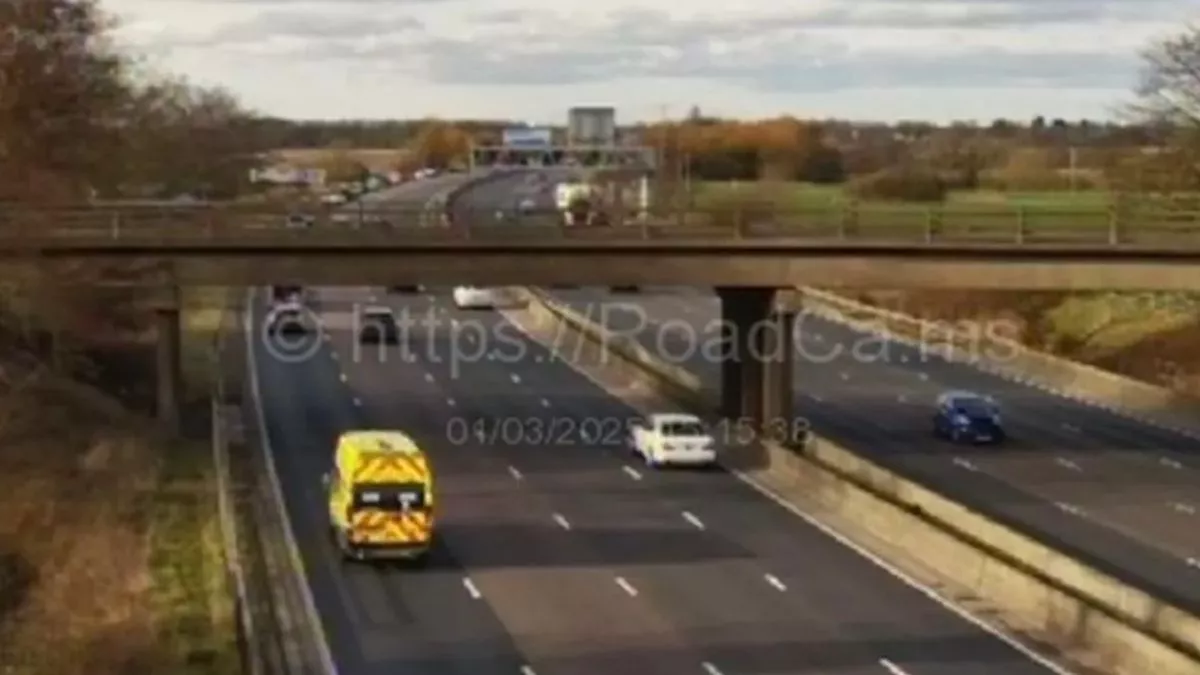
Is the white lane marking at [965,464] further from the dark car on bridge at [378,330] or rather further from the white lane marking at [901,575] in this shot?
the dark car on bridge at [378,330]

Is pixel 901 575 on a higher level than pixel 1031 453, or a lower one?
Result: higher

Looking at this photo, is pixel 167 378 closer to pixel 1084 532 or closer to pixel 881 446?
pixel 881 446

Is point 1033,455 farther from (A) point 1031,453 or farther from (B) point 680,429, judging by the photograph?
(B) point 680,429

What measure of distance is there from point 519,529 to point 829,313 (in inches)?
2496

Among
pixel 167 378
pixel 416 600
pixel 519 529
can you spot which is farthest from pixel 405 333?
pixel 416 600

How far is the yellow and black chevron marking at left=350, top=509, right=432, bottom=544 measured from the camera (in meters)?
40.5

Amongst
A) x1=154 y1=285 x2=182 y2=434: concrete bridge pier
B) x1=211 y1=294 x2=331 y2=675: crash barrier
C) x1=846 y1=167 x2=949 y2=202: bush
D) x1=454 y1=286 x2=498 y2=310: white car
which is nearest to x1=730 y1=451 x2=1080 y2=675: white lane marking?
x1=211 y1=294 x2=331 y2=675: crash barrier

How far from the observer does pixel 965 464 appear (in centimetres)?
5591

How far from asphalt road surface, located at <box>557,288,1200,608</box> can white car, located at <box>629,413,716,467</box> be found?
4.60 metres

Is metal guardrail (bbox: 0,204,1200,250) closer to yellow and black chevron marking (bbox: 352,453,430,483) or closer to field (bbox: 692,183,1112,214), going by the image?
yellow and black chevron marking (bbox: 352,453,430,483)

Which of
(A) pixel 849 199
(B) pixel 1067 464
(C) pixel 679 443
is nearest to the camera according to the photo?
(C) pixel 679 443

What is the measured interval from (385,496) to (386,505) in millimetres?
211

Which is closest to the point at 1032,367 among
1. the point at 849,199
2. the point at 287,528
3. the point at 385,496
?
the point at 287,528

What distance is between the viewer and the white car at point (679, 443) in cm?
5425
